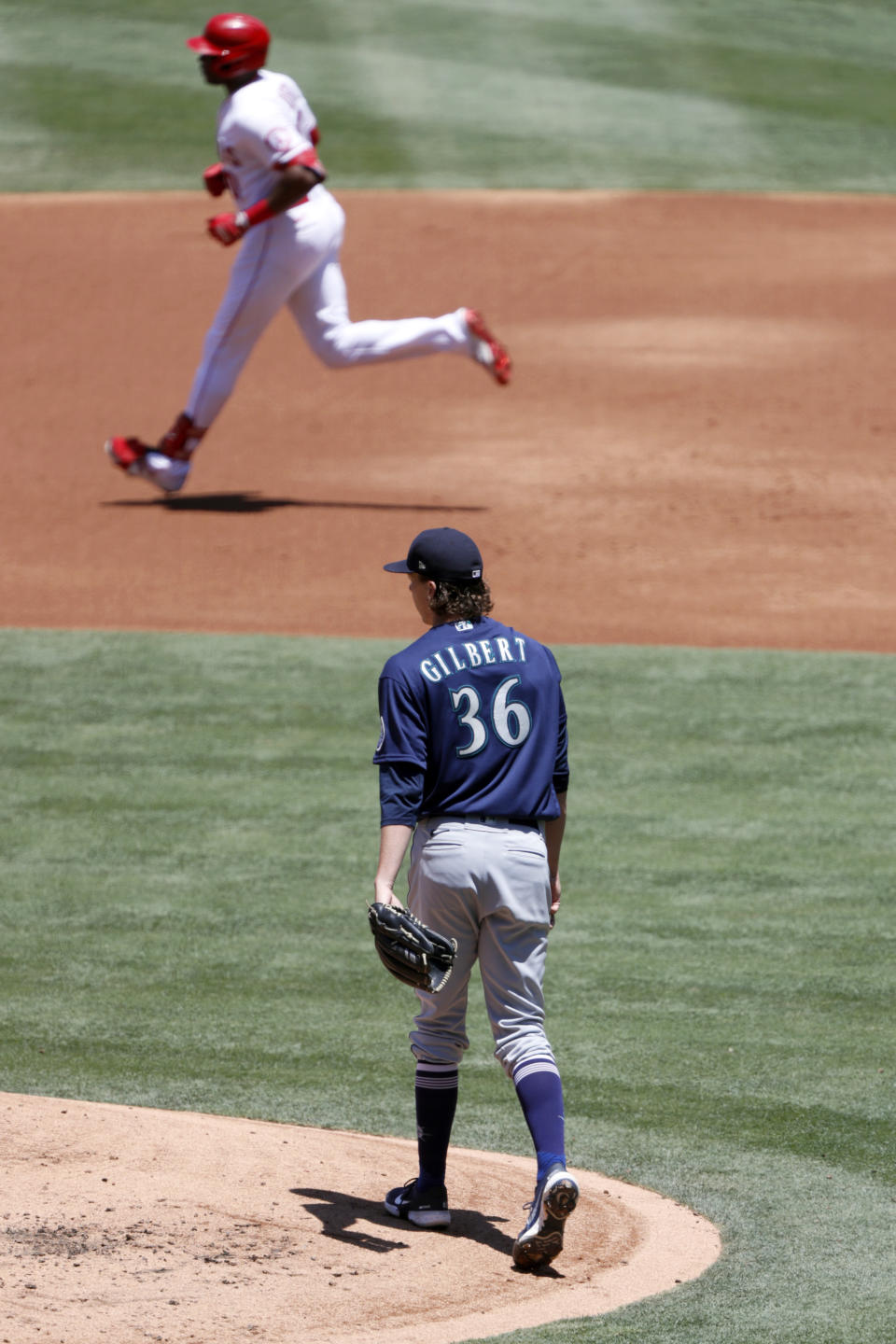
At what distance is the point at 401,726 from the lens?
4746 mm

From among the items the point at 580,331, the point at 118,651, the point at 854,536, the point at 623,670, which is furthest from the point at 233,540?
the point at 580,331

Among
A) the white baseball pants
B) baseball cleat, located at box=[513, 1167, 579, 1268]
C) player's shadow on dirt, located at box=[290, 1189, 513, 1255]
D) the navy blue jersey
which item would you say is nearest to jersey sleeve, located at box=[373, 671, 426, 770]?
the navy blue jersey

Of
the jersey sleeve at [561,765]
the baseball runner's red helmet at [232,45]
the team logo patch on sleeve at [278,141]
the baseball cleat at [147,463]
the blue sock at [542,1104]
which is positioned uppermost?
the baseball runner's red helmet at [232,45]

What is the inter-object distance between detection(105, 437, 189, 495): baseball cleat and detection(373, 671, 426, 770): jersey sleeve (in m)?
7.69

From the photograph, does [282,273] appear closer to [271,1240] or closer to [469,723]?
[469,723]

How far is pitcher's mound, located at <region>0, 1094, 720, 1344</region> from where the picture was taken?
430cm

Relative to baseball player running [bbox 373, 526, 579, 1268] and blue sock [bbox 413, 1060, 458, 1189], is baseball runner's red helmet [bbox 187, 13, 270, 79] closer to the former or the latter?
baseball player running [bbox 373, 526, 579, 1268]

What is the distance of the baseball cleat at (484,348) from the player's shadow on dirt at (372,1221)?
7.50m

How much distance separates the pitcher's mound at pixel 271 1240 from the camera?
430cm

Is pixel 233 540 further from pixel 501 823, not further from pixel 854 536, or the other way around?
pixel 501 823

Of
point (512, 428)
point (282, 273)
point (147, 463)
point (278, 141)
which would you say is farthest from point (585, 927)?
point (512, 428)

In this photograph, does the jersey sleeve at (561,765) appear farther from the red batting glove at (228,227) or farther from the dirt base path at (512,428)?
the red batting glove at (228,227)

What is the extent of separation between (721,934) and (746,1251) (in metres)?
2.77

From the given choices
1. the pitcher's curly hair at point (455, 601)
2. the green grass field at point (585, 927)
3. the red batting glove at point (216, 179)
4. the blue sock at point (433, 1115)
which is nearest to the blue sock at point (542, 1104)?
the blue sock at point (433, 1115)
